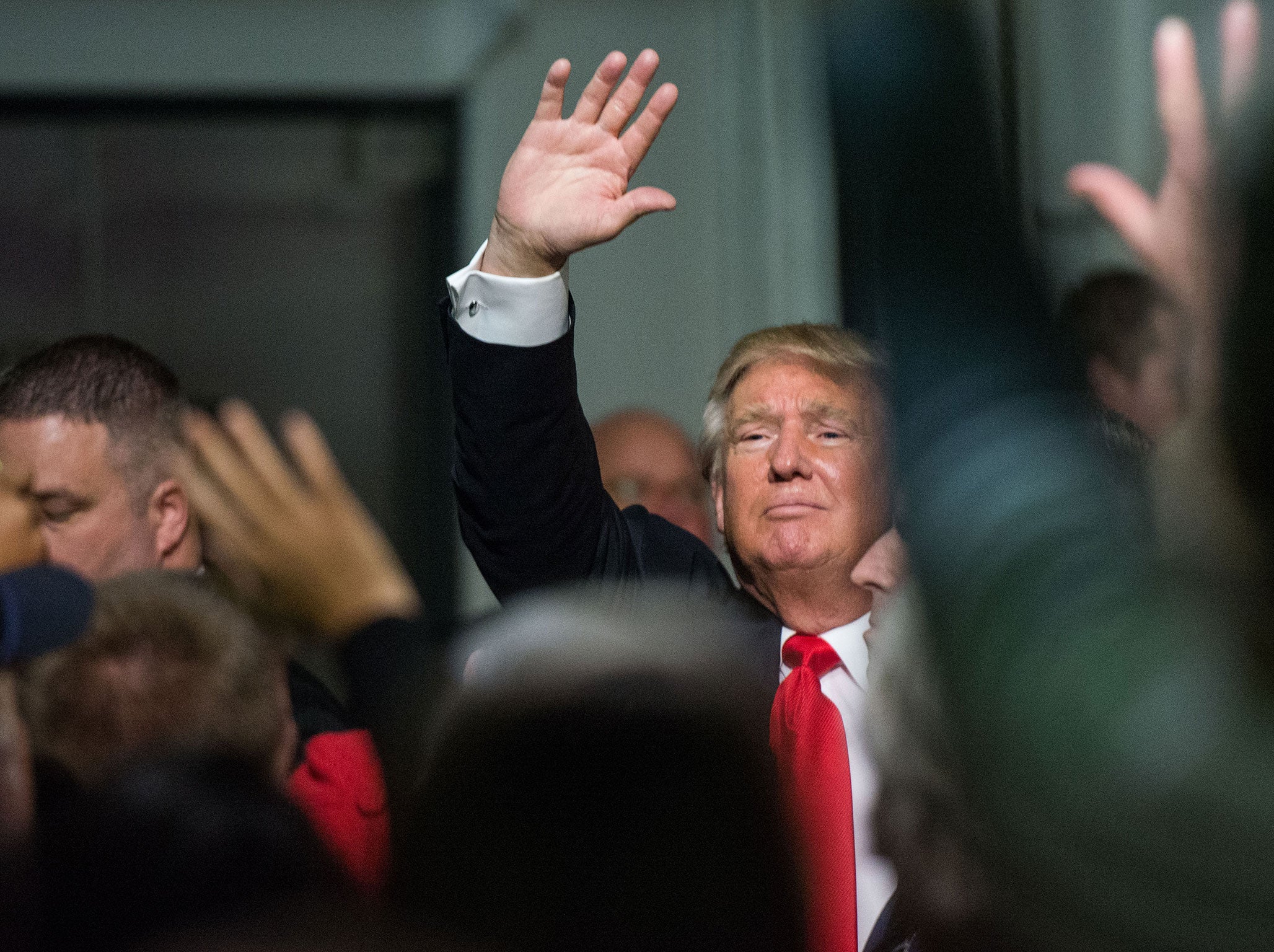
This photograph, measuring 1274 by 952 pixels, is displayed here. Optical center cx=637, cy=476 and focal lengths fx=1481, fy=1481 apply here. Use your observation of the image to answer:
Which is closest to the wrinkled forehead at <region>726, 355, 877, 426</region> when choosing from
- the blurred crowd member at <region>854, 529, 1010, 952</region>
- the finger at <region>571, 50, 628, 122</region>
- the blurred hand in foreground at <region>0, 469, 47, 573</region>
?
the finger at <region>571, 50, 628, 122</region>

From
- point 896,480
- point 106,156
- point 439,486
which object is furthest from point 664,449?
point 896,480

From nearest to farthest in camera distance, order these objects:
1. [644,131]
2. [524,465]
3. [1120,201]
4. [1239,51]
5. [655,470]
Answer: [1239,51] → [1120,201] → [524,465] → [644,131] → [655,470]

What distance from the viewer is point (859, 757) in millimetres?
1456

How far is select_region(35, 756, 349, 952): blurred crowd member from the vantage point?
0.74 metres

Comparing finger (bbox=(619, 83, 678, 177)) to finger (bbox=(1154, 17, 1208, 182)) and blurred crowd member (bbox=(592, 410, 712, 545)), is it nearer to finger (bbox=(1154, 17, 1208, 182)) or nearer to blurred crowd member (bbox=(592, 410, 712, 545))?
finger (bbox=(1154, 17, 1208, 182))

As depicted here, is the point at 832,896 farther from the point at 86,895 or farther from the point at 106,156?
the point at 106,156

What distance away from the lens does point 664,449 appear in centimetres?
303

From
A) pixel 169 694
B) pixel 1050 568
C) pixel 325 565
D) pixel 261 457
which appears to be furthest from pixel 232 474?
pixel 1050 568

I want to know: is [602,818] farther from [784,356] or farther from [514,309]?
[784,356]

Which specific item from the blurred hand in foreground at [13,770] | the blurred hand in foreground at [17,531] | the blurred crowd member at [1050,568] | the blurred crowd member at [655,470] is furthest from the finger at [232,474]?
the blurred crowd member at [655,470]

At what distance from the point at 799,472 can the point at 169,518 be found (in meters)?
0.76

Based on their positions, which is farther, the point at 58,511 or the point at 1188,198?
the point at 58,511

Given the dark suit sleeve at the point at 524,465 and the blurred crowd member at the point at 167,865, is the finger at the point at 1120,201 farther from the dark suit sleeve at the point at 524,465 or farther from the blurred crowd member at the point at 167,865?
the dark suit sleeve at the point at 524,465

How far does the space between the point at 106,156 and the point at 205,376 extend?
25.4 inches
